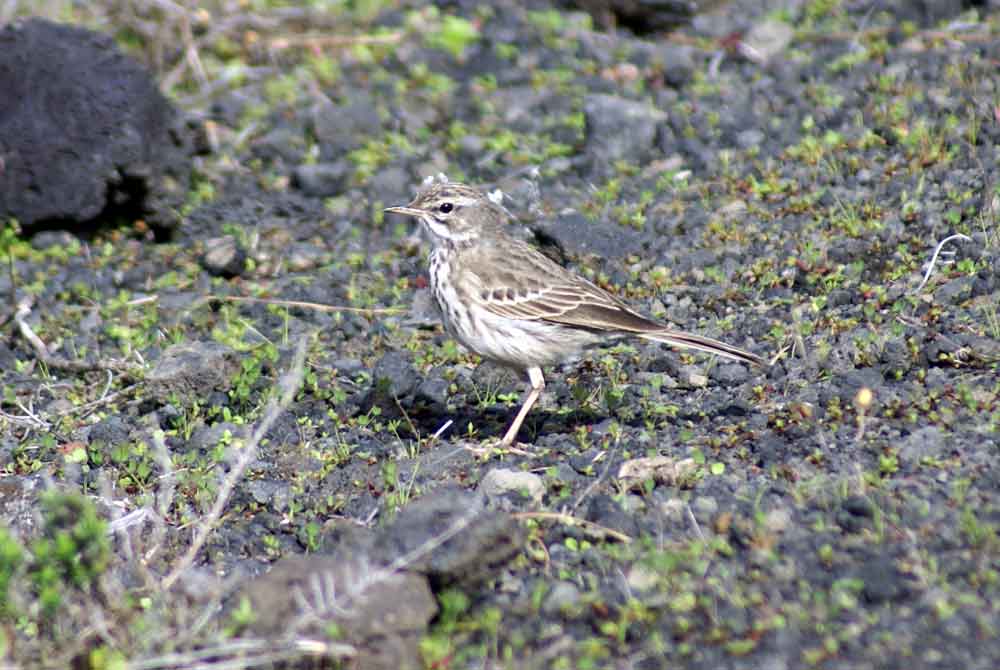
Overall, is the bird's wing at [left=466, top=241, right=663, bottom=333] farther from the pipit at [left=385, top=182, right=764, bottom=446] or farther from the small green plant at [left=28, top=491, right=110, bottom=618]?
the small green plant at [left=28, top=491, right=110, bottom=618]

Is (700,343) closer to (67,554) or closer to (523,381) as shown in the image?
(523,381)

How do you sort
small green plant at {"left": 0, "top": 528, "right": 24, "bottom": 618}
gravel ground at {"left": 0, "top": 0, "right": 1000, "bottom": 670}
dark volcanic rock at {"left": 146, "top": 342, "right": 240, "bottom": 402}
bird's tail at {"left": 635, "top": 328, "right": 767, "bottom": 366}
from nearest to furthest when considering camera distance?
small green plant at {"left": 0, "top": 528, "right": 24, "bottom": 618} → gravel ground at {"left": 0, "top": 0, "right": 1000, "bottom": 670} → bird's tail at {"left": 635, "top": 328, "right": 767, "bottom": 366} → dark volcanic rock at {"left": 146, "top": 342, "right": 240, "bottom": 402}

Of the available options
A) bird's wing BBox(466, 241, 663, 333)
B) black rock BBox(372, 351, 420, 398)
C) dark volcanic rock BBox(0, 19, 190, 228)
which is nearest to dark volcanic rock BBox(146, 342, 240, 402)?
black rock BBox(372, 351, 420, 398)

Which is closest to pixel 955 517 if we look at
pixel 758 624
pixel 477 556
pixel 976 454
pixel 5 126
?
pixel 976 454

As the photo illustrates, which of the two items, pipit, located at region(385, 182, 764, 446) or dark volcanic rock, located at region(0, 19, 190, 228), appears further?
dark volcanic rock, located at region(0, 19, 190, 228)

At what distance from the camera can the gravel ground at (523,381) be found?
212 inches

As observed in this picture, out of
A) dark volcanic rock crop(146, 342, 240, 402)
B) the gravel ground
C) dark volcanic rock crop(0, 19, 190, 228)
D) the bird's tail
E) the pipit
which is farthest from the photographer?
dark volcanic rock crop(0, 19, 190, 228)

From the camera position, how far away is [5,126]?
10.3 m

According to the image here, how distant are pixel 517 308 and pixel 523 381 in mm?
861

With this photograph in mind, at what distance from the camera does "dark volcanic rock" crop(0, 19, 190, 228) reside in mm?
10273

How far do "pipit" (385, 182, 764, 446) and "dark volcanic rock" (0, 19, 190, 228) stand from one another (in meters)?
3.16

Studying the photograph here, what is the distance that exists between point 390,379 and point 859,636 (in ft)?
12.6

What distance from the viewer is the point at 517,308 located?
7840mm

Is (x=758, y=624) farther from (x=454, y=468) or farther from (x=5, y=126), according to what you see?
(x=5, y=126)
